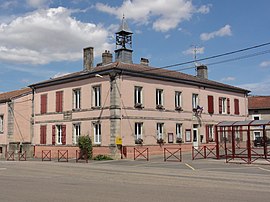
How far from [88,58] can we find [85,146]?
7.77 meters

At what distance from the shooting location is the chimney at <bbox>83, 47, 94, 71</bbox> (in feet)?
101

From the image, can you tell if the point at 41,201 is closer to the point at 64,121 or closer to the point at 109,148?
the point at 109,148

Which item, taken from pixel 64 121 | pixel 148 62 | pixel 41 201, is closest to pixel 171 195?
pixel 41 201

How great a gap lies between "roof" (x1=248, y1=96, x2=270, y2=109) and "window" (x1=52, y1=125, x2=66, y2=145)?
87.9 feet

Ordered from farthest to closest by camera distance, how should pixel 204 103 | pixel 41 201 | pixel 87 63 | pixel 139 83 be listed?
pixel 204 103
pixel 87 63
pixel 139 83
pixel 41 201

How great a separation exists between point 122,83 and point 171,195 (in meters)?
18.4

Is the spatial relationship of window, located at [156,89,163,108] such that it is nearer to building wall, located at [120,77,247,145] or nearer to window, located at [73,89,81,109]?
building wall, located at [120,77,247,145]

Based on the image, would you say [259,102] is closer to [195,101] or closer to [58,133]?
[195,101]

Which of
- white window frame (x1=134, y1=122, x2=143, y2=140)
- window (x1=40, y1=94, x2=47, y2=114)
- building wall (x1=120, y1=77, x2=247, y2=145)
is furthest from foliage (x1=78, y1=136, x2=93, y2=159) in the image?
window (x1=40, y1=94, x2=47, y2=114)

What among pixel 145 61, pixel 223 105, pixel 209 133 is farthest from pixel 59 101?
pixel 223 105

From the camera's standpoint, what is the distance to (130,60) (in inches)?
1284

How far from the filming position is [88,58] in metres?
31.2

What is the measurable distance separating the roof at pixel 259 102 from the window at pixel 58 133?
26.8 metres

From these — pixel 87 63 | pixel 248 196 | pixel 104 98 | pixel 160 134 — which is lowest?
pixel 248 196
